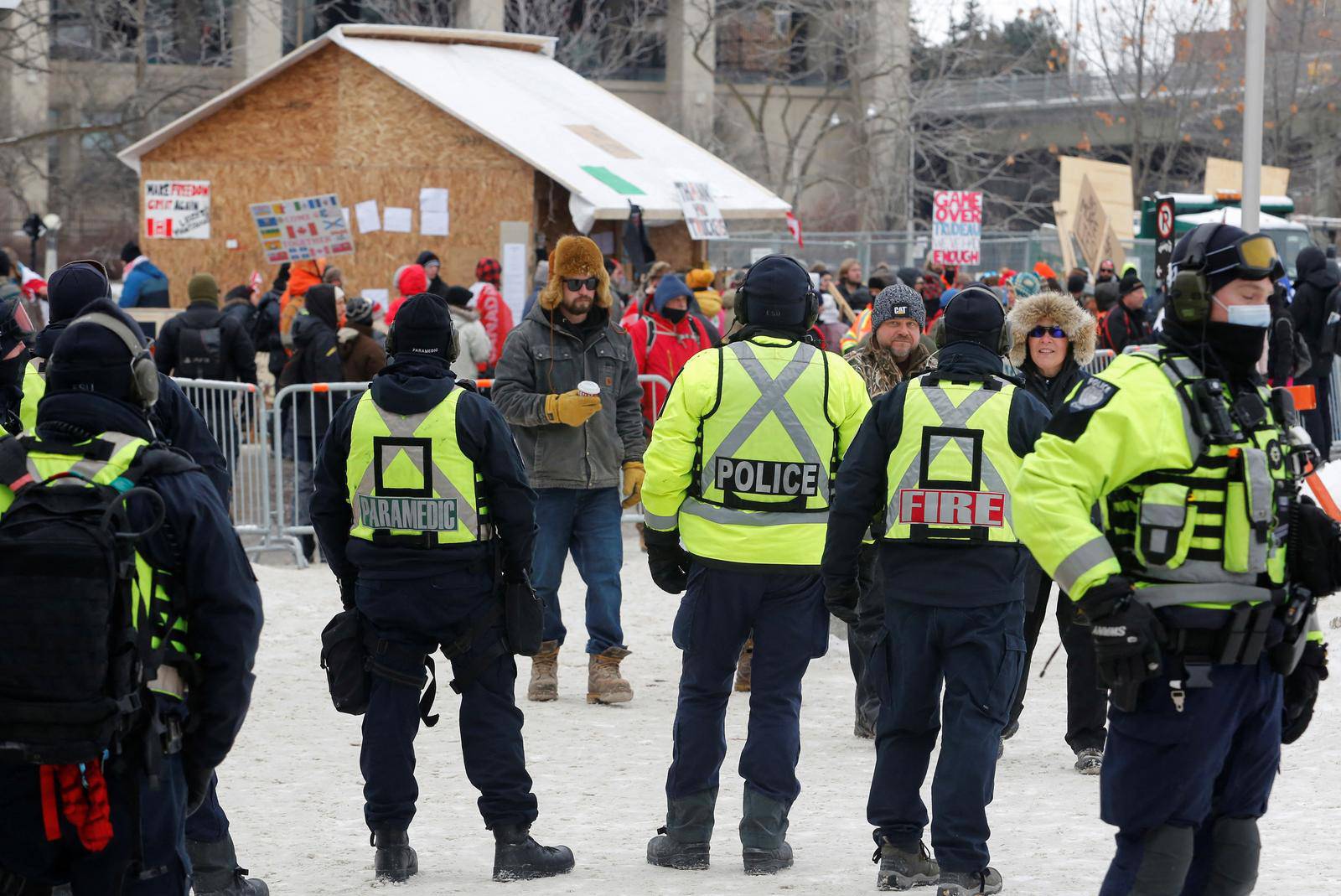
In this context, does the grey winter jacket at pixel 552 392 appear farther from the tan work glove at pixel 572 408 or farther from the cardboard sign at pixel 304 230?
the cardboard sign at pixel 304 230

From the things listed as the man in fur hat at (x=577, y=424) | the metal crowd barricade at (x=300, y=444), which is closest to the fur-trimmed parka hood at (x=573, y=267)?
the man in fur hat at (x=577, y=424)

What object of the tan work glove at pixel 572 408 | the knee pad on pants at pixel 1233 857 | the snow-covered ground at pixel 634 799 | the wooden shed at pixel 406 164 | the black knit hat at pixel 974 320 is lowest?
the snow-covered ground at pixel 634 799

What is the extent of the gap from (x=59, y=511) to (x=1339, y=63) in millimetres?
40721

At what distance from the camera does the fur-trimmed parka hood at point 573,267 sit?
28.7ft

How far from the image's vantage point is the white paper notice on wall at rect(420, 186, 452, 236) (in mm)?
19766

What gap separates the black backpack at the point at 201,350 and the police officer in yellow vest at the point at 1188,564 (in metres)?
10.8

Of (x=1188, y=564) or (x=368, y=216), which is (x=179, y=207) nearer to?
(x=368, y=216)

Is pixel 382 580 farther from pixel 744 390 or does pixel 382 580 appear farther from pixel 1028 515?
pixel 1028 515

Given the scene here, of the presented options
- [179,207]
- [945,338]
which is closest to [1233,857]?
[945,338]

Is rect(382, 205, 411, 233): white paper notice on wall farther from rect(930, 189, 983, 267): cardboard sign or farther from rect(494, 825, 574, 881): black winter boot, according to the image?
rect(494, 825, 574, 881): black winter boot

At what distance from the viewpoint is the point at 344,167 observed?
20.0m

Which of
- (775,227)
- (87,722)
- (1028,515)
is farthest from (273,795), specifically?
(775,227)

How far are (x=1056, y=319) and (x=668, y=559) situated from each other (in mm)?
2507

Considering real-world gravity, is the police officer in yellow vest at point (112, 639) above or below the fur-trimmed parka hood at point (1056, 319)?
below
